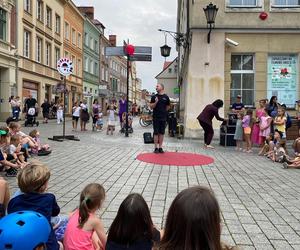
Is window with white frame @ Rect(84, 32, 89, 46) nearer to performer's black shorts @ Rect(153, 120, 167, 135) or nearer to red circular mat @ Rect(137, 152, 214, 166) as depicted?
performer's black shorts @ Rect(153, 120, 167, 135)

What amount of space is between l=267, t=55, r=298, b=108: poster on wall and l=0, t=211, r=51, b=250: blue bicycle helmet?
1567 cm

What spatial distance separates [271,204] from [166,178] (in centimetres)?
248

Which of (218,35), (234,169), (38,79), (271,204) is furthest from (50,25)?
(271,204)

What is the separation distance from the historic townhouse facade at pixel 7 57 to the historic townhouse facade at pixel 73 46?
46.9 ft

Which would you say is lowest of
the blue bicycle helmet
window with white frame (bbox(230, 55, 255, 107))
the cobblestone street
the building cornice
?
the cobblestone street

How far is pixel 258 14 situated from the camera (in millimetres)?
16844

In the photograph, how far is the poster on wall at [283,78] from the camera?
55.2 feet

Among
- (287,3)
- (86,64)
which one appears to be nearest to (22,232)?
(287,3)

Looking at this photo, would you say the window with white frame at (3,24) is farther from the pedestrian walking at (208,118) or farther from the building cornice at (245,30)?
the pedestrian walking at (208,118)

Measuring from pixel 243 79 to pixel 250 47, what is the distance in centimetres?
132

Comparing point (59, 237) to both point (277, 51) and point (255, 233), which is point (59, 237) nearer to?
point (255, 233)

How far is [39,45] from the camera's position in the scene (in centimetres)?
3747

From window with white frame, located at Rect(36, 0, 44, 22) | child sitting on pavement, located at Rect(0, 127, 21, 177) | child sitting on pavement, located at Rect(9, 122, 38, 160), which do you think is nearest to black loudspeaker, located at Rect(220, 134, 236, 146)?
child sitting on pavement, located at Rect(9, 122, 38, 160)

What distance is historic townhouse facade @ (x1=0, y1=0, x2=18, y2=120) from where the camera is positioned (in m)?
29.6
